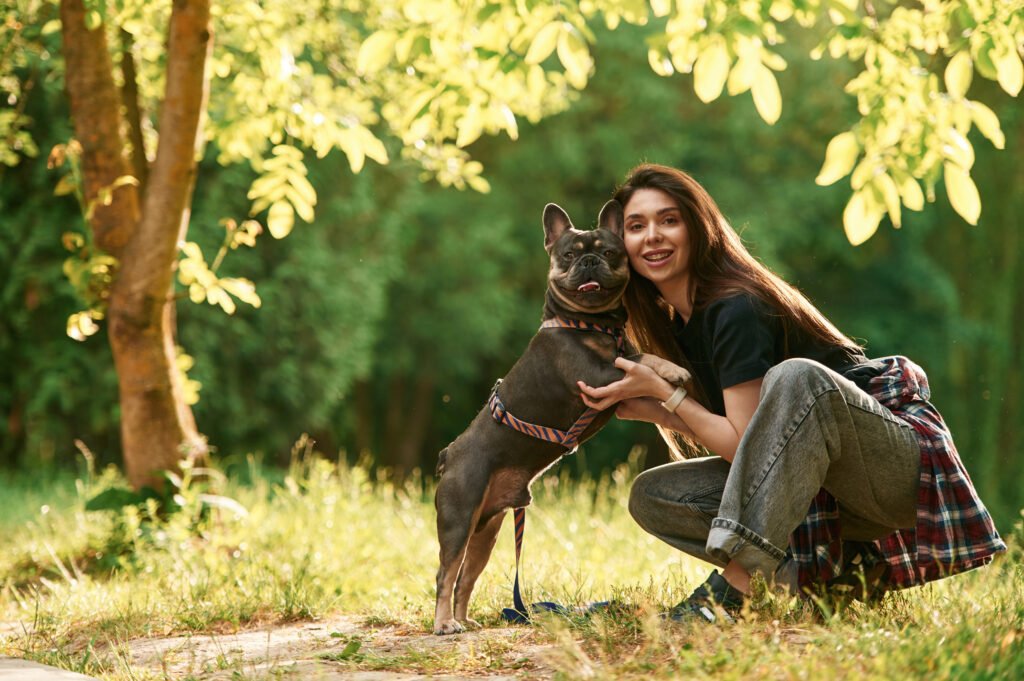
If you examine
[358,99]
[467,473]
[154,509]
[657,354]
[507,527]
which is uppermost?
[358,99]

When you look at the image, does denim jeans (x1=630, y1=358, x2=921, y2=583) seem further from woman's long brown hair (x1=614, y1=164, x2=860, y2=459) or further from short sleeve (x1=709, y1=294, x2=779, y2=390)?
woman's long brown hair (x1=614, y1=164, x2=860, y2=459)

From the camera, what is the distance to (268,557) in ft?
17.2

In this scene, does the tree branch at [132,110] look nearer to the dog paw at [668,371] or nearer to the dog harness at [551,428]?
the dog harness at [551,428]

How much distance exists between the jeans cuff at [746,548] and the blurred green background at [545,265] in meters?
9.38

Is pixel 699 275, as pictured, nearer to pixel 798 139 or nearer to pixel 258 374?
pixel 258 374

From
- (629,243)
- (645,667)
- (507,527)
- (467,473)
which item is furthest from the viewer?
(507,527)

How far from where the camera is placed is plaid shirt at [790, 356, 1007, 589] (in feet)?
11.4

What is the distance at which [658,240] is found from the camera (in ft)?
12.9

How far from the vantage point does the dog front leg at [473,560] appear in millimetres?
3904

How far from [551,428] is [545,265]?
12.5 metres

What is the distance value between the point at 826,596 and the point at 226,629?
7.89ft

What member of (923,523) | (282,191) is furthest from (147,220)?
(923,523)

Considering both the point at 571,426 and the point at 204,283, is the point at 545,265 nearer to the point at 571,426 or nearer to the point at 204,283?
the point at 204,283

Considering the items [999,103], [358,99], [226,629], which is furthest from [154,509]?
[999,103]
